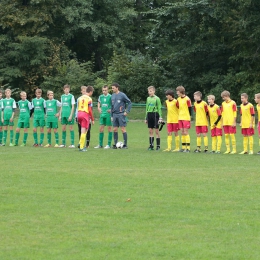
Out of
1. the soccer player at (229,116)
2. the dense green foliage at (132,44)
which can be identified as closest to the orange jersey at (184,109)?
the soccer player at (229,116)

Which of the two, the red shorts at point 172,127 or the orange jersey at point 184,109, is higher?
the orange jersey at point 184,109

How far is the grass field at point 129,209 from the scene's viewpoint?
8.80 m

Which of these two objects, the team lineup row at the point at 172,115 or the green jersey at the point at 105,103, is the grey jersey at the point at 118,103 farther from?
the green jersey at the point at 105,103

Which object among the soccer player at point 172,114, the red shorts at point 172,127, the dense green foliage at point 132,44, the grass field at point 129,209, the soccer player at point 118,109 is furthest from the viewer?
the dense green foliage at point 132,44

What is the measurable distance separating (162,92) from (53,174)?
31532 millimetres

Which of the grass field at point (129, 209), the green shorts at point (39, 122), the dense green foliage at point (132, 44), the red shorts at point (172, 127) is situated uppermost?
the dense green foliage at point (132, 44)

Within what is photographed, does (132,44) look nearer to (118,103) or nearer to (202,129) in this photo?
(118,103)

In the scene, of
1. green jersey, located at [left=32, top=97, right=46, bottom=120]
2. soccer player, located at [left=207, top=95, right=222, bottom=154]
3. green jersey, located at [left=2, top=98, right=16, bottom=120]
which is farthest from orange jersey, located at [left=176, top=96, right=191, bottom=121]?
green jersey, located at [left=2, top=98, right=16, bottom=120]

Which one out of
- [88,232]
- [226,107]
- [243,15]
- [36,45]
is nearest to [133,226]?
[88,232]

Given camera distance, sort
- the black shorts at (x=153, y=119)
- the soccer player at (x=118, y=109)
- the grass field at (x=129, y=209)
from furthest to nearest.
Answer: the soccer player at (x=118, y=109) < the black shorts at (x=153, y=119) < the grass field at (x=129, y=209)

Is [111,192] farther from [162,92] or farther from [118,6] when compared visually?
[118,6]

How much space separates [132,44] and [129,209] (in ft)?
164

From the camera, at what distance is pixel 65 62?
181 feet

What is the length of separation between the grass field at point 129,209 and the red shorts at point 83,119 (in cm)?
270
